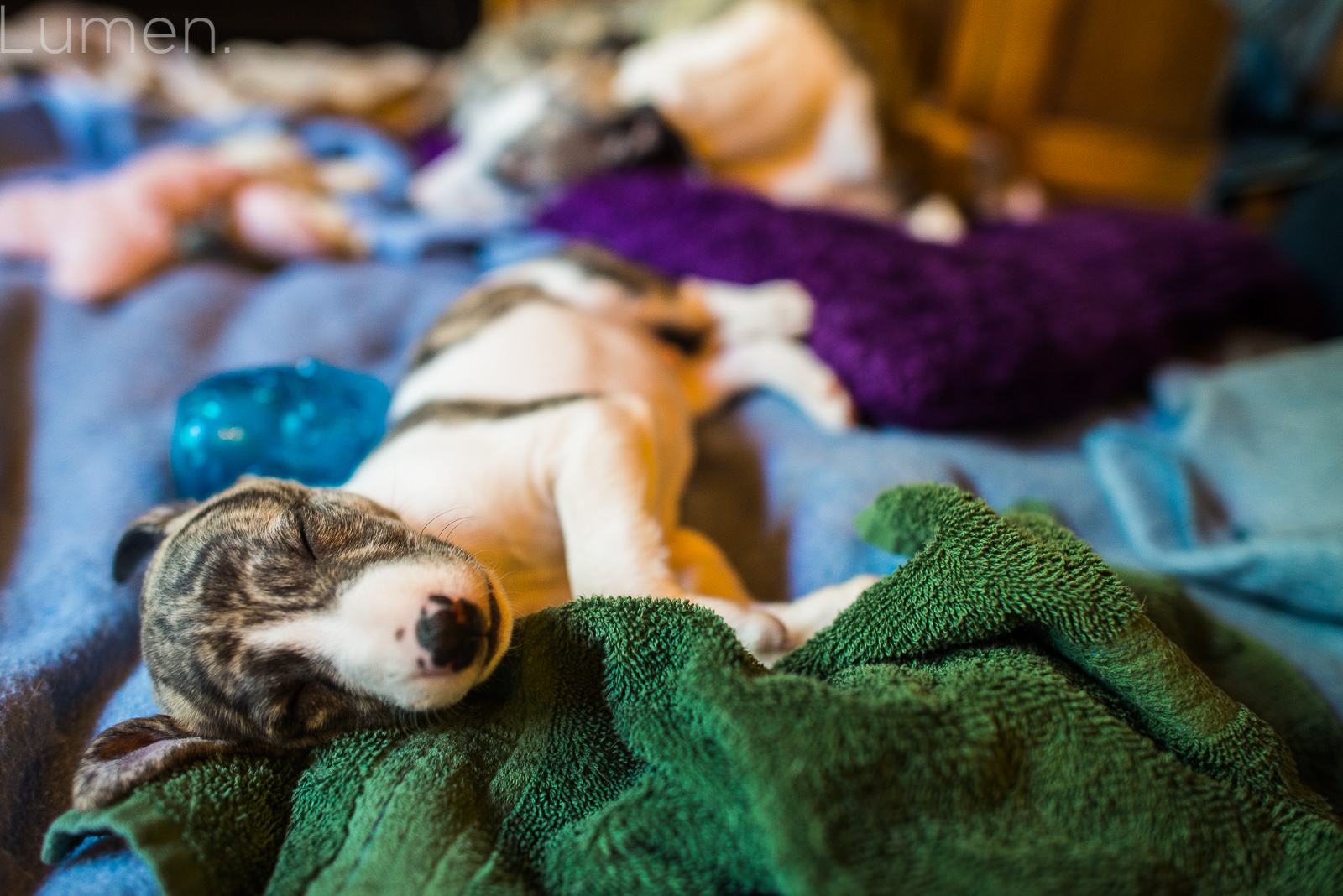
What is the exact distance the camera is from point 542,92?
247cm

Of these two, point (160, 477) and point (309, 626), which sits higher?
point (309, 626)

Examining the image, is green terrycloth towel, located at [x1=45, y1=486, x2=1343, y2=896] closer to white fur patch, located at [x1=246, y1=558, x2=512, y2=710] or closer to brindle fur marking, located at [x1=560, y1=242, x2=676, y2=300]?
white fur patch, located at [x1=246, y1=558, x2=512, y2=710]

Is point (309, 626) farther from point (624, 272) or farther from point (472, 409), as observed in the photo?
point (624, 272)

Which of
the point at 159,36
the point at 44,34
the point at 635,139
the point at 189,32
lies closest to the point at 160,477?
the point at 635,139

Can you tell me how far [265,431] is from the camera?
1.30m

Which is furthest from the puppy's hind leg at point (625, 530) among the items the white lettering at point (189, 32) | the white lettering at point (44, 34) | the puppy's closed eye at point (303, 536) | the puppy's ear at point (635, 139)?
the white lettering at point (189, 32)

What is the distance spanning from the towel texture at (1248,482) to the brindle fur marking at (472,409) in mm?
1031

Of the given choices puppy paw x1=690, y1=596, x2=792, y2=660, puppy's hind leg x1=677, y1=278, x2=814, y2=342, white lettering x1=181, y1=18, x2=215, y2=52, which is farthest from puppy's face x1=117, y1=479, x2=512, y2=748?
white lettering x1=181, y1=18, x2=215, y2=52

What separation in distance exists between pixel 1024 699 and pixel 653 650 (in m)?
0.38

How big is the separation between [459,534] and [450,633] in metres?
0.34

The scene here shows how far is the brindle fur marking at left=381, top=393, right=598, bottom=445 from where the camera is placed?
125cm

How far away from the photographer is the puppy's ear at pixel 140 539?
110 cm

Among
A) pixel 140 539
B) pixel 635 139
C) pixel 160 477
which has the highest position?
pixel 635 139

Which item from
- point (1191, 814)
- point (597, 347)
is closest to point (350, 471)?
point (597, 347)
